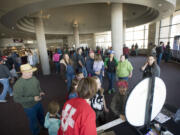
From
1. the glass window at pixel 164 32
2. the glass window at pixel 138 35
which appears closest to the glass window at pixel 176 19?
the glass window at pixel 164 32

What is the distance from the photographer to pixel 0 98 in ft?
12.3

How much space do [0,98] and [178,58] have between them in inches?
448

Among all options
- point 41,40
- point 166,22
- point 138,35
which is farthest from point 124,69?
point 138,35

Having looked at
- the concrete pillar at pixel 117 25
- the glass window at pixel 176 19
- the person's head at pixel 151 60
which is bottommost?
the person's head at pixel 151 60

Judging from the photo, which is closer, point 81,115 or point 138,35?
point 81,115

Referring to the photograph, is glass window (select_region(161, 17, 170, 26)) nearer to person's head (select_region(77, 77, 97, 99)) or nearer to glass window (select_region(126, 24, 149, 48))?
glass window (select_region(126, 24, 149, 48))

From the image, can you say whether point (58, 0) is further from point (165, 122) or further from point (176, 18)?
point (176, 18)

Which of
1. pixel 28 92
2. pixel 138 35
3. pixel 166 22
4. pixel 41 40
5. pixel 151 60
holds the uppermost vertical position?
pixel 166 22

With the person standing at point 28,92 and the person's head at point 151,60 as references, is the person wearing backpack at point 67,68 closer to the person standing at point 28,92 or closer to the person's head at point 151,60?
the person standing at point 28,92

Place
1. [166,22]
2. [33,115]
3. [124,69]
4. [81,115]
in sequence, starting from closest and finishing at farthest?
[81,115]
[33,115]
[124,69]
[166,22]

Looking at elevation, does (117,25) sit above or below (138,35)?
below

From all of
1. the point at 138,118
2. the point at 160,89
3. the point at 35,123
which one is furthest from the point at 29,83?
the point at 160,89

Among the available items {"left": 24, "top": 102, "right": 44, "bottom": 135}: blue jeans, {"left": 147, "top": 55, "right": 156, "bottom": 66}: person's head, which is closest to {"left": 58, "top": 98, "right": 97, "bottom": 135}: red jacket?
{"left": 24, "top": 102, "right": 44, "bottom": 135}: blue jeans

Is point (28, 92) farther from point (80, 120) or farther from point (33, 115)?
point (80, 120)
